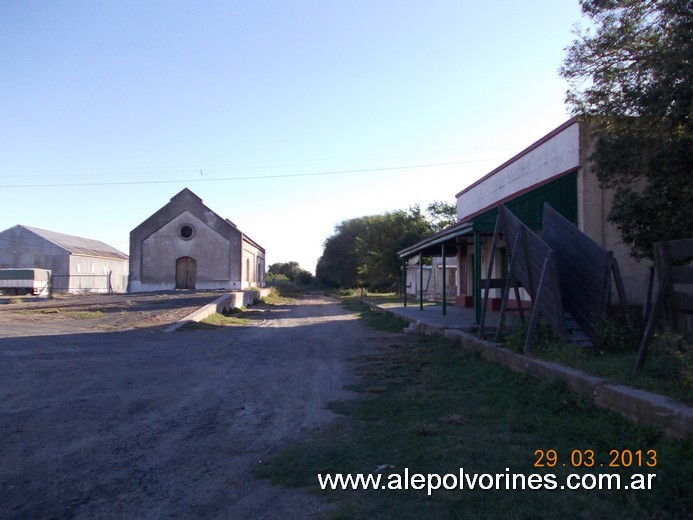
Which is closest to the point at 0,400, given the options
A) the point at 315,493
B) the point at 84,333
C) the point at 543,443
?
the point at 315,493

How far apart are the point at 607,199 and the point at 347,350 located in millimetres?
7046

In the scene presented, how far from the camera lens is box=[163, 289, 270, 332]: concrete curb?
17745 millimetres

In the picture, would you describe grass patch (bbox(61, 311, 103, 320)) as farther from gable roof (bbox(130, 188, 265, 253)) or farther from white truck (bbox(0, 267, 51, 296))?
white truck (bbox(0, 267, 51, 296))

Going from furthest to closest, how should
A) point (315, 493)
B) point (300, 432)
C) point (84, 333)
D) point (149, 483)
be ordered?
point (84, 333)
point (300, 432)
point (149, 483)
point (315, 493)

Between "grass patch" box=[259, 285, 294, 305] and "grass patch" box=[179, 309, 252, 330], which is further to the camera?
"grass patch" box=[259, 285, 294, 305]

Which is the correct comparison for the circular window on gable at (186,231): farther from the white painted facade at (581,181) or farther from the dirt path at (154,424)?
the dirt path at (154,424)

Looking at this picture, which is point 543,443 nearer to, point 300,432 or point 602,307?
point 300,432

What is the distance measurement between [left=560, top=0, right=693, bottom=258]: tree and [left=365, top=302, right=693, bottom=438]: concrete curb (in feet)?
11.5

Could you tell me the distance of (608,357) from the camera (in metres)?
7.19

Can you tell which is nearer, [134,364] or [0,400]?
[0,400]

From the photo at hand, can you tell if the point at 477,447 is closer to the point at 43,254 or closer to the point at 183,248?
the point at 183,248

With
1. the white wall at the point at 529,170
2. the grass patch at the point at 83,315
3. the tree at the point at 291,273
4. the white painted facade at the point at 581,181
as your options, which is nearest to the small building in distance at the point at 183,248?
the grass patch at the point at 83,315

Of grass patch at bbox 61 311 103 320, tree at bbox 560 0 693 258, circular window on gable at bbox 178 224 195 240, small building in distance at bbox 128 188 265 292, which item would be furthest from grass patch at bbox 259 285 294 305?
tree at bbox 560 0 693 258

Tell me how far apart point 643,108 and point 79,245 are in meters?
57.8
